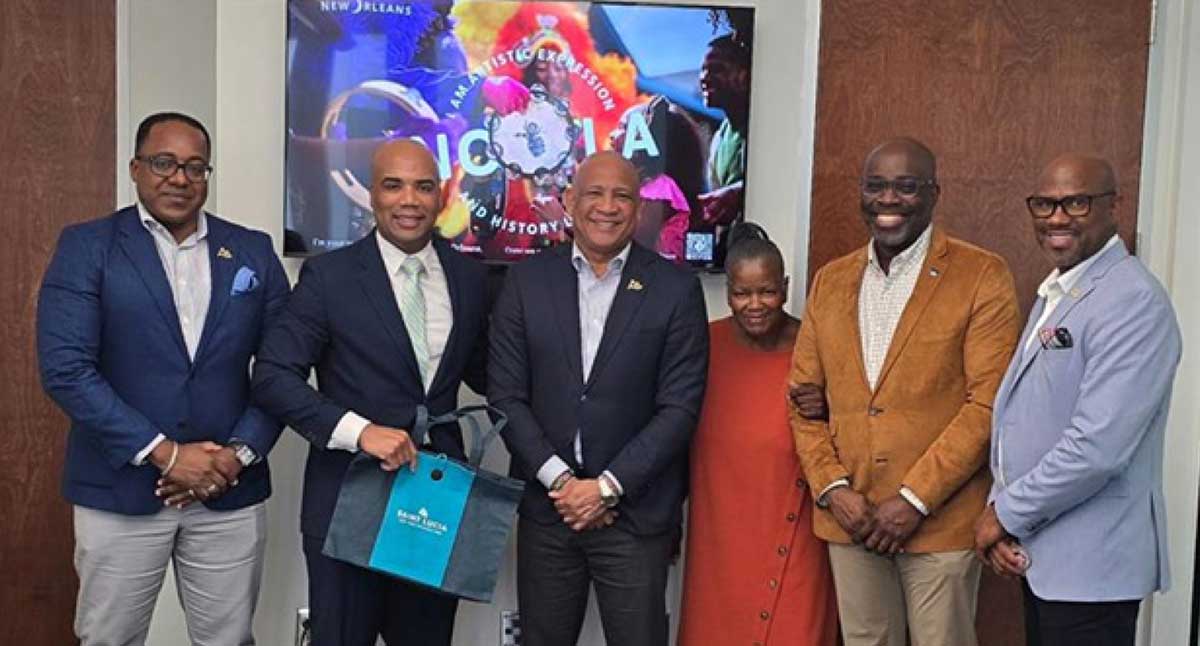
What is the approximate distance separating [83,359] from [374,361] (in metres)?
0.64

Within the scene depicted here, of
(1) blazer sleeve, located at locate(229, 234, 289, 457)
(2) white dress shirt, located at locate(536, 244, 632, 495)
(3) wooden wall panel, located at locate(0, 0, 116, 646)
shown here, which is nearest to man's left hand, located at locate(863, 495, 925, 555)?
(2) white dress shirt, located at locate(536, 244, 632, 495)

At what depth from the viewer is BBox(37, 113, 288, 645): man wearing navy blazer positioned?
8.41 ft

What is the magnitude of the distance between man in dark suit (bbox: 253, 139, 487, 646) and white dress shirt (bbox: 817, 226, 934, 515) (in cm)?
94

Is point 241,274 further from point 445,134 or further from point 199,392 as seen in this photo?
point 445,134

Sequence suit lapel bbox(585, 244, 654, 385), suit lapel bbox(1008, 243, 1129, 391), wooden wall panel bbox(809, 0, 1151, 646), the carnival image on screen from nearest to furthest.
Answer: suit lapel bbox(1008, 243, 1129, 391) < suit lapel bbox(585, 244, 654, 385) < the carnival image on screen < wooden wall panel bbox(809, 0, 1151, 646)

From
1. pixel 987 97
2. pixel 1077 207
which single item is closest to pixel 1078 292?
Answer: pixel 1077 207

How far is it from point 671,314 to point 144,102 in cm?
180

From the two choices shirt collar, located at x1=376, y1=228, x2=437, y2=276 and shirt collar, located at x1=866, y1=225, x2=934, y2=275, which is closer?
shirt collar, located at x1=866, y1=225, x2=934, y2=275

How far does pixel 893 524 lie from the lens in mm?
2512

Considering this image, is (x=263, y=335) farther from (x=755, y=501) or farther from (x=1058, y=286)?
(x=1058, y=286)

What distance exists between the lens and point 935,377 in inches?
100

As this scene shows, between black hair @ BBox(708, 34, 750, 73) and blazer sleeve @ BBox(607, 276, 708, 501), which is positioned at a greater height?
black hair @ BBox(708, 34, 750, 73)

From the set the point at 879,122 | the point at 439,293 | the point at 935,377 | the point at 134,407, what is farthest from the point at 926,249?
the point at 134,407

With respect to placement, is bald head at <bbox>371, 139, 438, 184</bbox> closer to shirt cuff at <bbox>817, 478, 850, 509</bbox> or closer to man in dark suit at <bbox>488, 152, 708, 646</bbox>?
man in dark suit at <bbox>488, 152, 708, 646</bbox>
